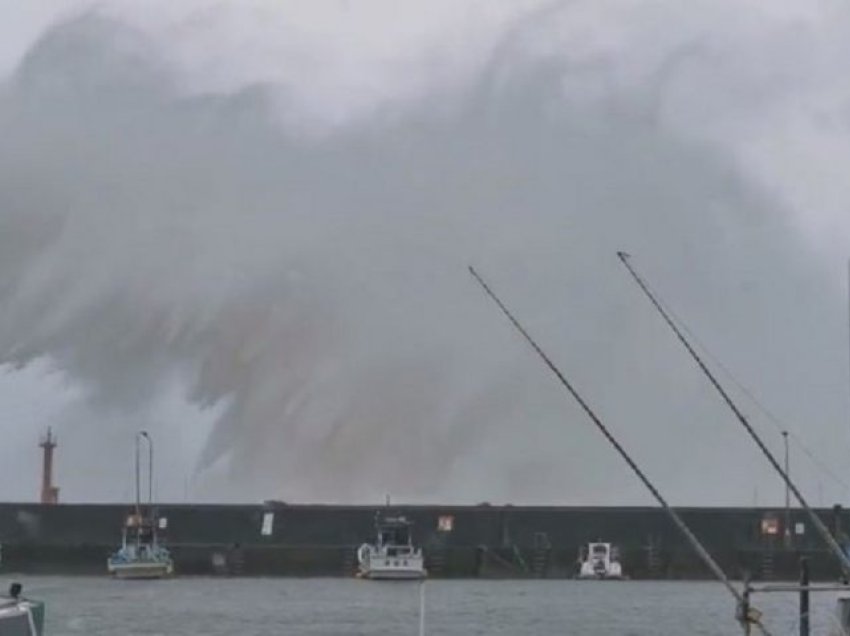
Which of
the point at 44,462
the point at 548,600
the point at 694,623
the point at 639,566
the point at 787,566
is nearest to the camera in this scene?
the point at 694,623

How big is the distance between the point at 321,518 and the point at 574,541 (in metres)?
15.6

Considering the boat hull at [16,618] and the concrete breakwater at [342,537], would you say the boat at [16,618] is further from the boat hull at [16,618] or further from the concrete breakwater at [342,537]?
the concrete breakwater at [342,537]

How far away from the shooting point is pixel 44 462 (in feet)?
477

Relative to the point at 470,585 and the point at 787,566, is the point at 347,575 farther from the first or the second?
the point at 787,566

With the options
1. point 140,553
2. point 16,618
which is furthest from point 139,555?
point 16,618

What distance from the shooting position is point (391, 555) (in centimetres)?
11762

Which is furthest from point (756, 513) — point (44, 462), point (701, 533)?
point (44, 462)

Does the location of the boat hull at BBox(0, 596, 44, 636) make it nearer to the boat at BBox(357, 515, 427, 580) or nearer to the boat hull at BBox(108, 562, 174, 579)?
the boat at BBox(357, 515, 427, 580)

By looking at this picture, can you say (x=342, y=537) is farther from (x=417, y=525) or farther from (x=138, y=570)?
(x=138, y=570)

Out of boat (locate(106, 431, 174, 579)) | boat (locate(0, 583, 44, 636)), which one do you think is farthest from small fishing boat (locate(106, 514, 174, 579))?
boat (locate(0, 583, 44, 636))

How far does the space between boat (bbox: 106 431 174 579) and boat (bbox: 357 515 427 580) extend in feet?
39.4

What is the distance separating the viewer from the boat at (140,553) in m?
119

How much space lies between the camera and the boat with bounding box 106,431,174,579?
119375mm

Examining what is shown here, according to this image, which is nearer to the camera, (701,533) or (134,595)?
(134,595)
